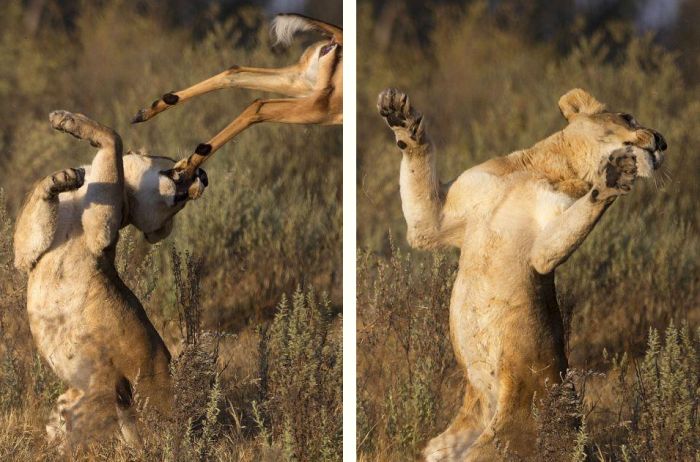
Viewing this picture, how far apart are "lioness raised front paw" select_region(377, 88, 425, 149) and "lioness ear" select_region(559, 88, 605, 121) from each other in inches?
19.7

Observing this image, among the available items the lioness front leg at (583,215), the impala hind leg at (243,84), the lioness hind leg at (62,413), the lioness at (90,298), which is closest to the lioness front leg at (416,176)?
the lioness front leg at (583,215)

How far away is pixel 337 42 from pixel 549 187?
1.00m

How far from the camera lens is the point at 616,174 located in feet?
15.6

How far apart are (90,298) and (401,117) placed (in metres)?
1.21

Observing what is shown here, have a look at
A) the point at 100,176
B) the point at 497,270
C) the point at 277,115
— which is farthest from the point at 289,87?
the point at 497,270

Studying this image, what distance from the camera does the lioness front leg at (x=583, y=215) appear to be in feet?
15.6

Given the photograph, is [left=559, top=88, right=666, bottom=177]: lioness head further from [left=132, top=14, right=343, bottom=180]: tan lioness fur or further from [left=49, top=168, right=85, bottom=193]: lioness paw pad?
[left=49, top=168, right=85, bottom=193]: lioness paw pad

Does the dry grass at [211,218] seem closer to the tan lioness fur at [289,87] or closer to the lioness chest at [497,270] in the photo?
the tan lioness fur at [289,87]

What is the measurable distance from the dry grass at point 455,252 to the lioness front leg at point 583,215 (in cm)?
51

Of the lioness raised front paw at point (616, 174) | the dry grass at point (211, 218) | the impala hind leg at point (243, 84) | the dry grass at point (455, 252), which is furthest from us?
the impala hind leg at point (243, 84)

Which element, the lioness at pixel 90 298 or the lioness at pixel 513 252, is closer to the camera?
the lioness at pixel 513 252

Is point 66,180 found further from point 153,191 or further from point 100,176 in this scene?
point 153,191

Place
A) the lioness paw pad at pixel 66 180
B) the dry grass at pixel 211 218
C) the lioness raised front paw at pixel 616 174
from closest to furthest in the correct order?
the lioness raised front paw at pixel 616 174, the lioness paw pad at pixel 66 180, the dry grass at pixel 211 218

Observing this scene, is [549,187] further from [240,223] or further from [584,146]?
[240,223]
